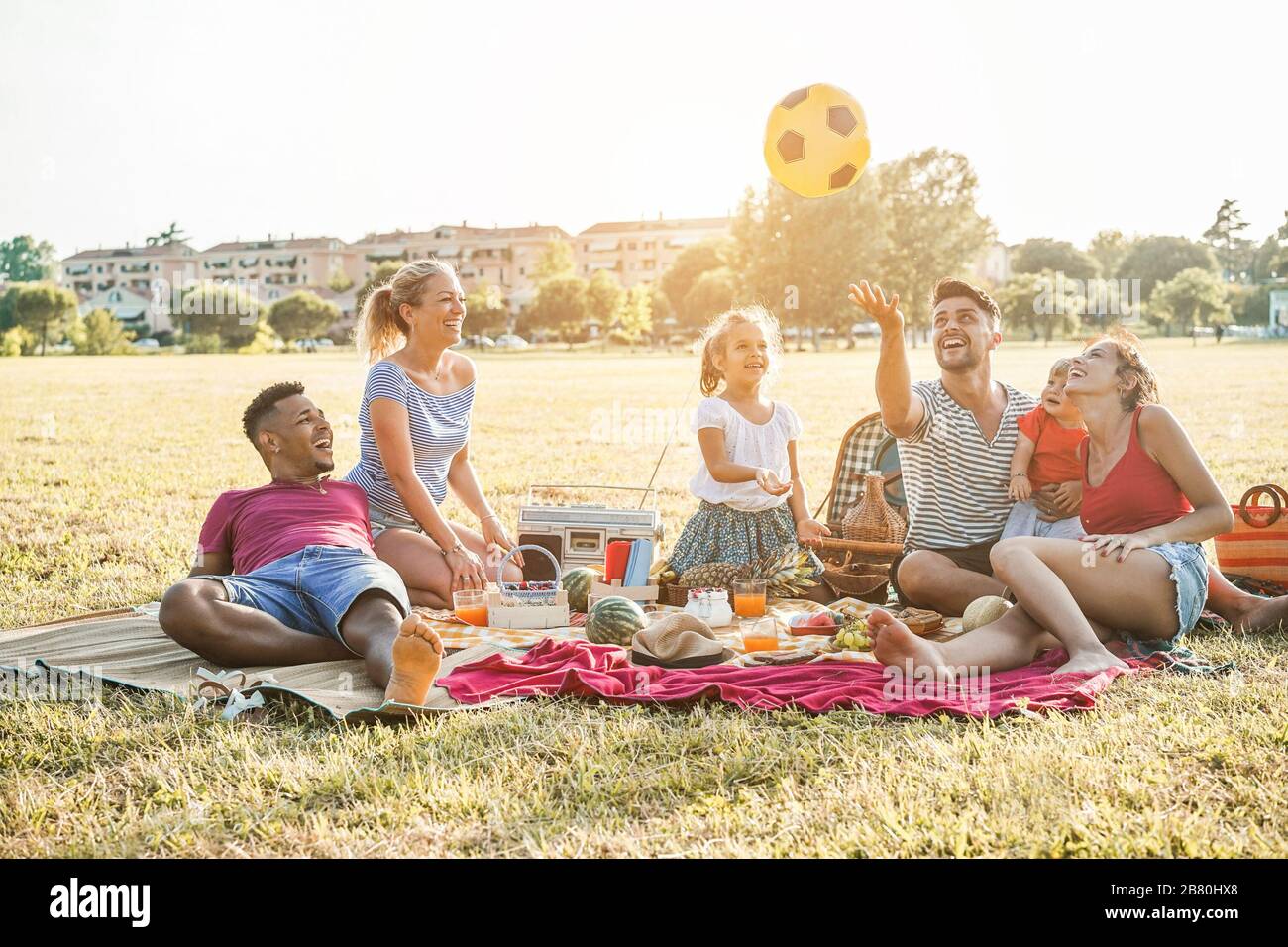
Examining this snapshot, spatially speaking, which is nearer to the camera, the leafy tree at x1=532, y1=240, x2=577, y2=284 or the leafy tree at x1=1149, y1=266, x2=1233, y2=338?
the leafy tree at x1=1149, y1=266, x2=1233, y2=338

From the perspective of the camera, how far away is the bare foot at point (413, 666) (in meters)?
3.68

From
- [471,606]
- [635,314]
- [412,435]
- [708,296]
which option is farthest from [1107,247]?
[471,606]

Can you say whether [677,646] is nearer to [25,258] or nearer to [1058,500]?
[1058,500]

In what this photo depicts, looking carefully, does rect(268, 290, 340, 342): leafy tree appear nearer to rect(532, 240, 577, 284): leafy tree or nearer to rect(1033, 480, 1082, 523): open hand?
rect(532, 240, 577, 284): leafy tree

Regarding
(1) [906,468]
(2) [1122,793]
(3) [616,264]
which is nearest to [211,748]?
(2) [1122,793]

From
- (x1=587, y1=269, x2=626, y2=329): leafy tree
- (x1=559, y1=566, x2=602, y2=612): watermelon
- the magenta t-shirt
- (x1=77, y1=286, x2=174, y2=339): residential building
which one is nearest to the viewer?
the magenta t-shirt

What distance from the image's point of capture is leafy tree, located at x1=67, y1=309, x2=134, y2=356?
172ft

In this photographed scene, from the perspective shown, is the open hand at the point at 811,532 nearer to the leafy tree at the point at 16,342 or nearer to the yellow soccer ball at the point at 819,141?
the yellow soccer ball at the point at 819,141

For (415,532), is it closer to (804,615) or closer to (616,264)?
(804,615)

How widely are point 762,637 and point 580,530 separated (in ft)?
5.18

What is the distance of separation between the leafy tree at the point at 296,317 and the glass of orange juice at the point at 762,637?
64.1 meters

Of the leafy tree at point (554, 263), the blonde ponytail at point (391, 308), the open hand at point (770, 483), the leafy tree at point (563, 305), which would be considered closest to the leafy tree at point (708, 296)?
the leafy tree at point (563, 305)

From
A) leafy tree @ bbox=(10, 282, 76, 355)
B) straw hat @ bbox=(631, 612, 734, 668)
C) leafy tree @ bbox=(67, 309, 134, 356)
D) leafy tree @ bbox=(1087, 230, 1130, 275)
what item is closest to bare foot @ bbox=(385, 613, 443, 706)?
straw hat @ bbox=(631, 612, 734, 668)

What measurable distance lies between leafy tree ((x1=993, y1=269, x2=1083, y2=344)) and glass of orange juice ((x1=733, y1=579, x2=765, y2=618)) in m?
50.1
